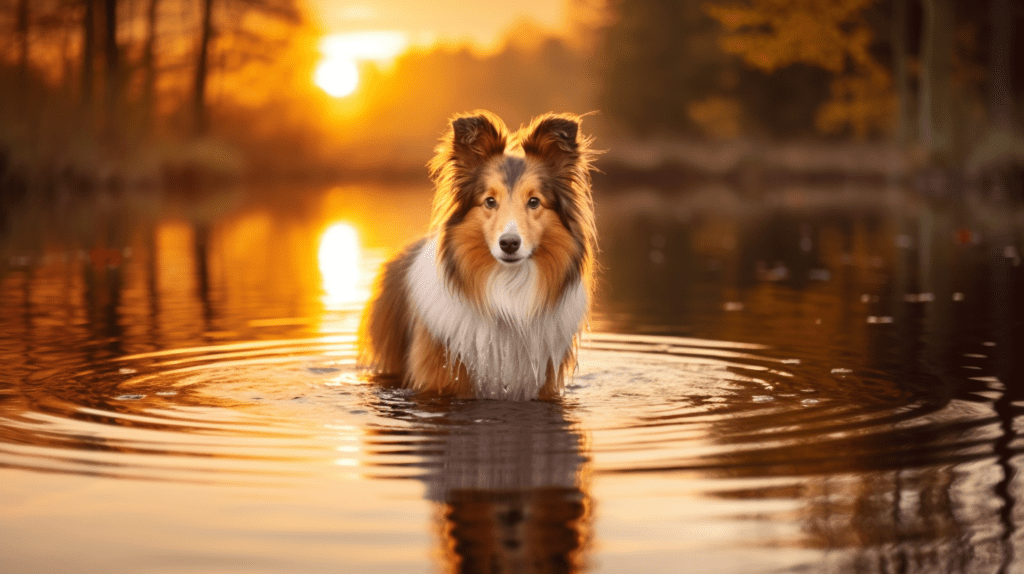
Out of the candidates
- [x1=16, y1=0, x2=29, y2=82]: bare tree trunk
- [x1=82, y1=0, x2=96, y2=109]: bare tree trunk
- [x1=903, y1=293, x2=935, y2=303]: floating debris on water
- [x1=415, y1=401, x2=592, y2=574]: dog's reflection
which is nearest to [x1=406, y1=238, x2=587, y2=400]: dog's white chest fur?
[x1=415, y1=401, x2=592, y2=574]: dog's reflection

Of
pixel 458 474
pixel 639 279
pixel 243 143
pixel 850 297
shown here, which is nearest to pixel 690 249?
pixel 639 279

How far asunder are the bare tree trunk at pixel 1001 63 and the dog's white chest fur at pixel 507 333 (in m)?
28.8

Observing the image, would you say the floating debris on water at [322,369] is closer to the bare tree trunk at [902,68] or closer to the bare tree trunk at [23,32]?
the bare tree trunk at [23,32]

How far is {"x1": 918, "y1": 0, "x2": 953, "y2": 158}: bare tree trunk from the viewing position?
33.8 metres

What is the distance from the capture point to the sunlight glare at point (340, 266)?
1355 cm

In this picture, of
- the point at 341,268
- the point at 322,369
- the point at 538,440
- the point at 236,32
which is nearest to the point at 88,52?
the point at 236,32

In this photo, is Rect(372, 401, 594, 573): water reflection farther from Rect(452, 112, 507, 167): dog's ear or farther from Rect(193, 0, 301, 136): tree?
Rect(193, 0, 301, 136): tree

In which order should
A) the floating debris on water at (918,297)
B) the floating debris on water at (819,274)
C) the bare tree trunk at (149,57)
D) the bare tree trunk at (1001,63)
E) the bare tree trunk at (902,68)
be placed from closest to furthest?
1. the floating debris on water at (918,297)
2. the floating debris on water at (819,274)
3. the bare tree trunk at (1001,63)
4. the bare tree trunk at (902,68)
5. the bare tree trunk at (149,57)

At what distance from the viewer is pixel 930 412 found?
22.7ft

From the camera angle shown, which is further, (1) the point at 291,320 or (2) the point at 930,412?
(1) the point at 291,320

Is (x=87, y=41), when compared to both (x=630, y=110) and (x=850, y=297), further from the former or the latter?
(x=850, y=297)

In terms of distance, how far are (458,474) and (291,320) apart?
6254 mm

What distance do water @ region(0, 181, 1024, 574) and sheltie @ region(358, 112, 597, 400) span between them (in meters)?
0.28

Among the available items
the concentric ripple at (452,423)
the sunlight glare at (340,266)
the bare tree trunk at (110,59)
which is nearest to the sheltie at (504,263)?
the concentric ripple at (452,423)
